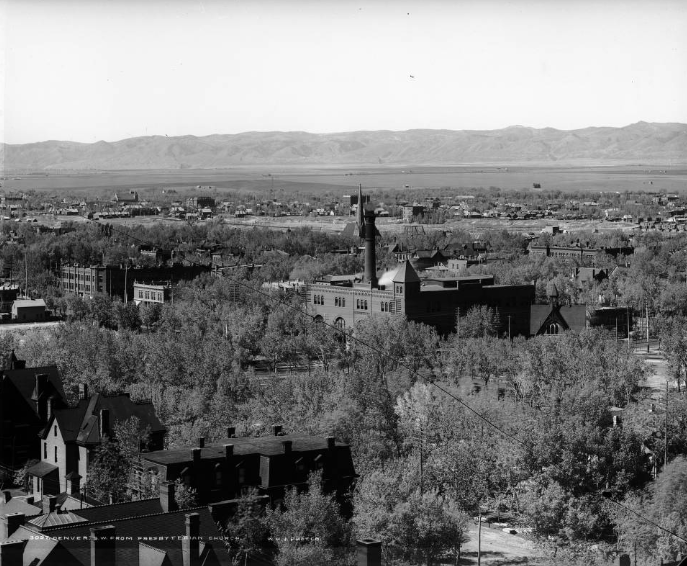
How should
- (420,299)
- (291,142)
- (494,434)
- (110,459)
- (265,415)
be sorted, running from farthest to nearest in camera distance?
(291,142)
(420,299)
(265,415)
(494,434)
(110,459)

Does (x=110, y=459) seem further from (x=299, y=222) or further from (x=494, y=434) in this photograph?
(x=299, y=222)

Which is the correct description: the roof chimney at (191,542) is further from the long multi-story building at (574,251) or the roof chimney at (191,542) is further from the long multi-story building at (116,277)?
the long multi-story building at (574,251)

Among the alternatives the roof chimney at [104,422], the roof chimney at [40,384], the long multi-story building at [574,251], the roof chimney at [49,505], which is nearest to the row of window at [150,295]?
the long multi-story building at [574,251]

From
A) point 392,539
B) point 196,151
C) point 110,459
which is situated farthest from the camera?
point 196,151

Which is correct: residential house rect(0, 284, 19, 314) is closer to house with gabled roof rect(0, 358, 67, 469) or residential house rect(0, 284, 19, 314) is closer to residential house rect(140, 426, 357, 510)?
house with gabled roof rect(0, 358, 67, 469)

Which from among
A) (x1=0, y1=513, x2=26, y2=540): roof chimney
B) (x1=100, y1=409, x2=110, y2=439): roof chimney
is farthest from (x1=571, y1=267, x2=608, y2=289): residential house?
(x1=0, y1=513, x2=26, y2=540): roof chimney

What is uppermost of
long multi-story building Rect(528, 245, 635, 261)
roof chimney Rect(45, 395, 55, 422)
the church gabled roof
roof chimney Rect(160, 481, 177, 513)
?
roof chimney Rect(160, 481, 177, 513)

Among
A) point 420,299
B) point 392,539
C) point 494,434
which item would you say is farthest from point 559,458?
point 420,299
